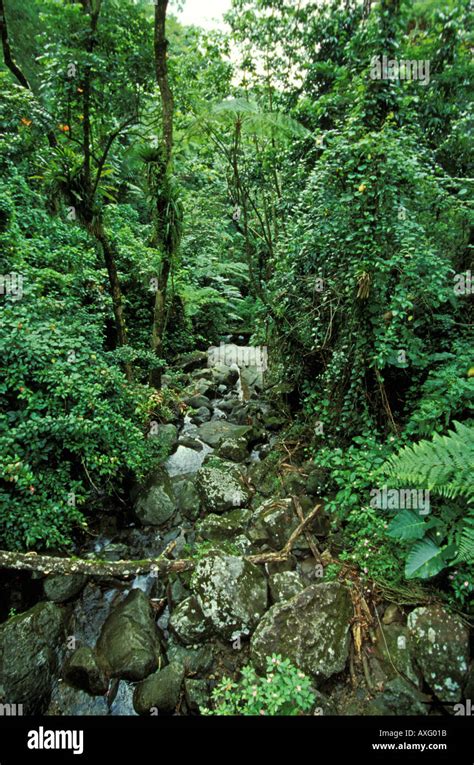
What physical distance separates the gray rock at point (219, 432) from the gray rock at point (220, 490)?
44.6 inches

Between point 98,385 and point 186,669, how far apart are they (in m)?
3.13

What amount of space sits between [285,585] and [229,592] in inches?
24.8

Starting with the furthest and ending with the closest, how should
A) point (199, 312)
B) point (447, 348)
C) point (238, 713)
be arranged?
point (199, 312)
point (447, 348)
point (238, 713)

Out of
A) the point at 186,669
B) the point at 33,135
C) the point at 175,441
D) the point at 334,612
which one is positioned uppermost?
the point at 33,135

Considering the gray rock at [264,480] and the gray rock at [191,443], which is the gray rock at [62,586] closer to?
the gray rock at [264,480]

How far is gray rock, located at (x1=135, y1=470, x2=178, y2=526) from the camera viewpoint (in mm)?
5145

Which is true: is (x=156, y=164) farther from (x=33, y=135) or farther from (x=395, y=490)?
(x=395, y=490)

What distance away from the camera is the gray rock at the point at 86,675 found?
3309 millimetres

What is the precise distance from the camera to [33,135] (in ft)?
18.5

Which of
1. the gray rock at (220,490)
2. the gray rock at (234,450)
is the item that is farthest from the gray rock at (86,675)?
the gray rock at (234,450)

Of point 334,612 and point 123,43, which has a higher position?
point 123,43

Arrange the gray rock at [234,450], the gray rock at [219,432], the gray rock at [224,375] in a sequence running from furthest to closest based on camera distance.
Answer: the gray rock at [224,375]
the gray rock at [219,432]
the gray rock at [234,450]
